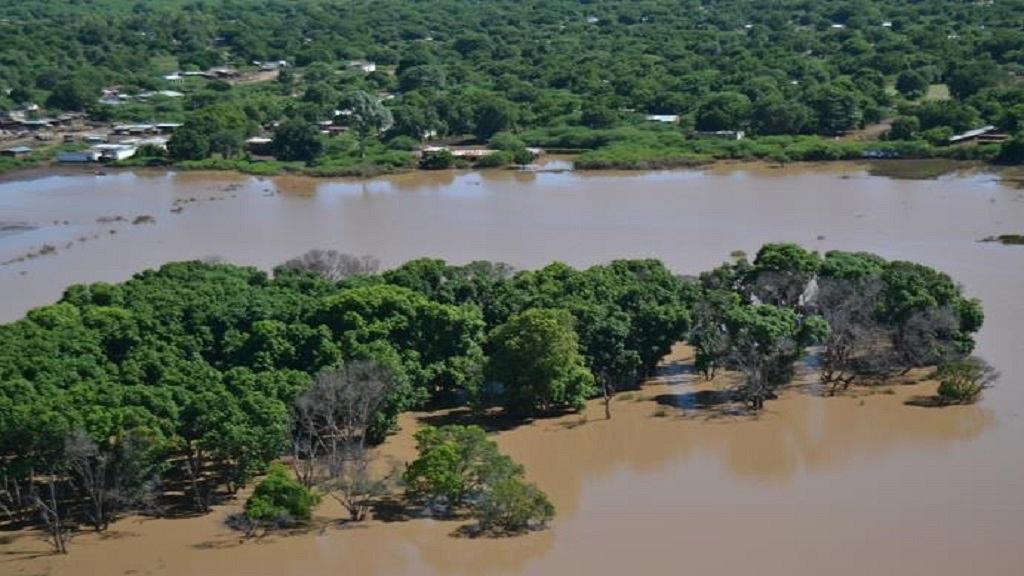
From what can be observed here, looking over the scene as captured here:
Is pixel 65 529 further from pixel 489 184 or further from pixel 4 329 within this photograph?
pixel 489 184

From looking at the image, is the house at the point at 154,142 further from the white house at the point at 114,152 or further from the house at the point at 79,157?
the house at the point at 79,157

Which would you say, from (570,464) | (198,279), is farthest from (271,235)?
(570,464)

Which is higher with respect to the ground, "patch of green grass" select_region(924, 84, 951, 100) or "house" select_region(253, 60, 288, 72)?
"house" select_region(253, 60, 288, 72)

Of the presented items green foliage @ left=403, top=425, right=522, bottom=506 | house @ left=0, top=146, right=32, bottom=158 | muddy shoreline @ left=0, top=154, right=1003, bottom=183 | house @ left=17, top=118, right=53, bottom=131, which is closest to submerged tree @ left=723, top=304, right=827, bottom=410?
green foliage @ left=403, top=425, right=522, bottom=506

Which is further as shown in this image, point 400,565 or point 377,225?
point 377,225

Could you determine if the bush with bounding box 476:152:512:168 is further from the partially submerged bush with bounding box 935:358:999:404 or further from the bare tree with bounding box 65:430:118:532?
the bare tree with bounding box 65:430:118:532

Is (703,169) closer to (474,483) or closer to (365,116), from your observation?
(365,116)
